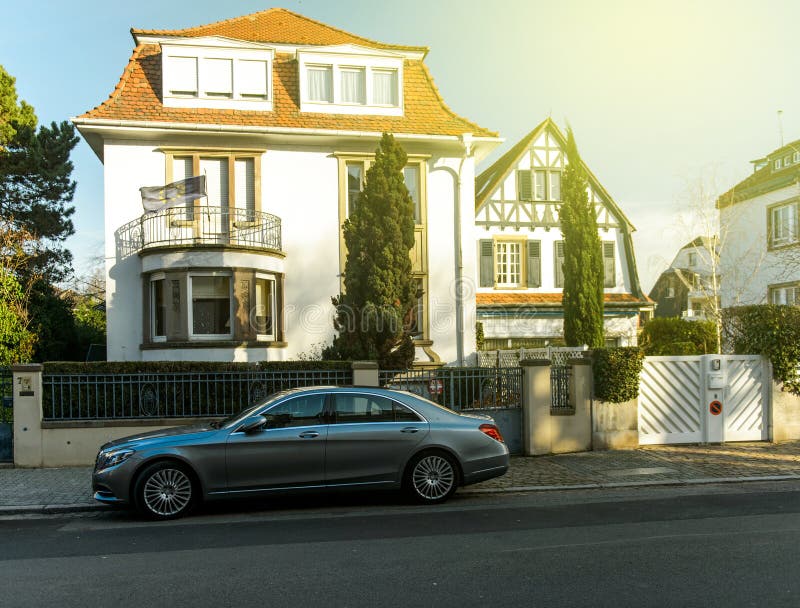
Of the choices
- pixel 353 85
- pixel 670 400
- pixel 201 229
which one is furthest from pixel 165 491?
pixel 353 85

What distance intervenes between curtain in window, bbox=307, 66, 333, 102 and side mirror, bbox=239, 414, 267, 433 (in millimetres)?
14506

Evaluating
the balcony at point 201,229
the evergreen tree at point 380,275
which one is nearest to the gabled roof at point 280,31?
the balcony at point 201,229

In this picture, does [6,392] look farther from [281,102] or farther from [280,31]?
[280,31]

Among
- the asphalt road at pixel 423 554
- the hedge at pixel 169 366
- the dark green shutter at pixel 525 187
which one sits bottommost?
the asphalt road at pixel 423 554

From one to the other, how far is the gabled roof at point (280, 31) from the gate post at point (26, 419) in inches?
482

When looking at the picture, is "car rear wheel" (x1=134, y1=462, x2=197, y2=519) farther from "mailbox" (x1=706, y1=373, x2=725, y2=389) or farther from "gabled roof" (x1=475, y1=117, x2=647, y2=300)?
"gabled roof" (x1=475, y1=117, x2=647, y2=300)

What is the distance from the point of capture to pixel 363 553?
6.58 meters

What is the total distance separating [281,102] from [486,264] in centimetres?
1265

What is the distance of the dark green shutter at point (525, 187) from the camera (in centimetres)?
3103

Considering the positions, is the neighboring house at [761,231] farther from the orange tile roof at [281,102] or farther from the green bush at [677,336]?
the orange tile roof at [281,102]

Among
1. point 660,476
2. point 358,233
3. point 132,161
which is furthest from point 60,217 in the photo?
point 660,476

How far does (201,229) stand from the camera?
1972 centimetres

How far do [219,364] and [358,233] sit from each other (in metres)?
4.16

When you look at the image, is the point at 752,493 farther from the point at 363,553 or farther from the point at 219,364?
the point at 219,364
